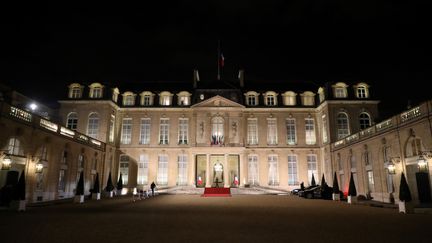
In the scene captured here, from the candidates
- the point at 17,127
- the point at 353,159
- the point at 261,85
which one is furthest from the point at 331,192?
the point at 17,127

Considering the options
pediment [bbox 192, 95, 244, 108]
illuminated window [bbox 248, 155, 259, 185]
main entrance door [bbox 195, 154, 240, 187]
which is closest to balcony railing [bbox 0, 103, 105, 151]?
main entrance door [bbox 195, 154, 240, 187]

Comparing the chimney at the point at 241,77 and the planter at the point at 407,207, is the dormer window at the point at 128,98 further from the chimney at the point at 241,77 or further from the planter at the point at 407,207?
the planter at the point at 407,207

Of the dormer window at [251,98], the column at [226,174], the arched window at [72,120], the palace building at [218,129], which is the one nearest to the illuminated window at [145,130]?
the palace building at [218,129]

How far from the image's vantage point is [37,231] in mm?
8367

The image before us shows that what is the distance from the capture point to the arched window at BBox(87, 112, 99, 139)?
1268 inches

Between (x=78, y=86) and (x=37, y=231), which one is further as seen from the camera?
(x=78, y=86)

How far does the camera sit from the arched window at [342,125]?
31.8 metres

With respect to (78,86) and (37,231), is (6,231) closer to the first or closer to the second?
(37,231)

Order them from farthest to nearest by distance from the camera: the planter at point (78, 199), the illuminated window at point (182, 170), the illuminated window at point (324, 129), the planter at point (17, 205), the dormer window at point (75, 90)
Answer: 1. the illuminated window at point (182, 170)
2. the dormer window at point (75, 90)
3. the illuminated window at point (324, 129)
4. the planter at point (78, 199)
5. the planter at point (17, 205)

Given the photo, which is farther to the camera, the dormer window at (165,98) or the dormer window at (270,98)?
the dormer window at (270,98)

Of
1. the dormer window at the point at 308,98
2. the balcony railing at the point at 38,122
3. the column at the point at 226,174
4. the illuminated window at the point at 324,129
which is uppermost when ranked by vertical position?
the dormer window at the point at 308,98

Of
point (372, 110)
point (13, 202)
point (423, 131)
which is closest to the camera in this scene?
point (13, 202)

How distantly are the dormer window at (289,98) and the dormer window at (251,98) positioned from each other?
3258 mm

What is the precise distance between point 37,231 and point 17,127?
1165 centimetres
